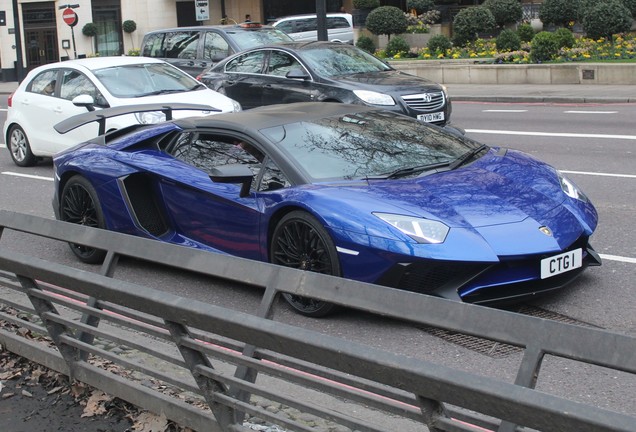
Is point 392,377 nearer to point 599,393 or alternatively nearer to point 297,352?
point 297,352

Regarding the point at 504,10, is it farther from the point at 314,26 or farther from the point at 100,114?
the point at 100,114

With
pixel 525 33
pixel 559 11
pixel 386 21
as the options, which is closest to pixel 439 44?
pixel 525 33

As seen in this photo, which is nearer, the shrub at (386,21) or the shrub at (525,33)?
the shrub at (525,33)

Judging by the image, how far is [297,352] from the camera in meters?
3.37

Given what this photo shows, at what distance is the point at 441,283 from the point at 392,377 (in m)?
3.10

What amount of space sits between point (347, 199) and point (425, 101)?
8.66m

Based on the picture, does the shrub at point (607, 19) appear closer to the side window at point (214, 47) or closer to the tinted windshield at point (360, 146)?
the side window at point (214, 47)

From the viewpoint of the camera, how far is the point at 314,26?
37.2 meters

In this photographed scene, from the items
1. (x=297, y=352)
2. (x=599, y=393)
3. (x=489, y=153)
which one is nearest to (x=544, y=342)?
(x=297, y=352)

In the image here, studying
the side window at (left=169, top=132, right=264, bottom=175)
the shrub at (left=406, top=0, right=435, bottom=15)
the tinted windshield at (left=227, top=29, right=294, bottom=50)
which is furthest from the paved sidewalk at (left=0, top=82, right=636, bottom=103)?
the side window at (left=169, top=132, right=264, bottom=175)

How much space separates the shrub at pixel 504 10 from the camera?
3162 centimetres

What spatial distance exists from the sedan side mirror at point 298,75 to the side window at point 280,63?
173 millimetres

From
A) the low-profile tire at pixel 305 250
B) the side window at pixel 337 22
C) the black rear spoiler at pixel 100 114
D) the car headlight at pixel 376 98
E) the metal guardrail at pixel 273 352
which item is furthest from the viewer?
the side window at pixel 337 22

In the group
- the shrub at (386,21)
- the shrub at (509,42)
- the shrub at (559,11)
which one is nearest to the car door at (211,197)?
the shrub at (509,42)
